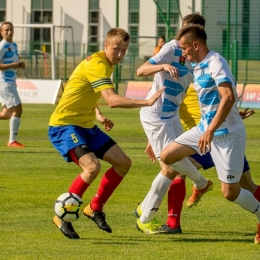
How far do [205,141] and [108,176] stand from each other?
4.92 feet

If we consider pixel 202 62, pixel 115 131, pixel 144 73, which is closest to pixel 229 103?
pixel 202 62

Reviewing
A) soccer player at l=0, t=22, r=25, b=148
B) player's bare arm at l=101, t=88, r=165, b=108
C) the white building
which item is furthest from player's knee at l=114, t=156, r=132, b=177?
the white building

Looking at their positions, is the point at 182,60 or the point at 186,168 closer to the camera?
the point at 186,168

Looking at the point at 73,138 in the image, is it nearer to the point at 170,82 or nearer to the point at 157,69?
the point at 157,69

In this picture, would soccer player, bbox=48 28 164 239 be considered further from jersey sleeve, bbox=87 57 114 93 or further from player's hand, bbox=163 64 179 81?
player's hand, bbox=163 64 179 81

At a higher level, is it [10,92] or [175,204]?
[10,92]

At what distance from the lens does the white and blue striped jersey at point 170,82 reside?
884 centimetres

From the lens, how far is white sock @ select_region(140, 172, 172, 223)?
8688 mm

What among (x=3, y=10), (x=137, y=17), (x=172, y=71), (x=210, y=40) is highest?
(x=3, y=10)

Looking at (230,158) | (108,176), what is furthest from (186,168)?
(230,158)

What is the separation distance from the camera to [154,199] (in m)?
8.72

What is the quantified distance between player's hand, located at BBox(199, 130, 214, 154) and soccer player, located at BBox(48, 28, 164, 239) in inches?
40.5

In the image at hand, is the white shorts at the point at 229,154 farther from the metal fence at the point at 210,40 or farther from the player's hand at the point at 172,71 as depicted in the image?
the metal fence at the point at 210,40

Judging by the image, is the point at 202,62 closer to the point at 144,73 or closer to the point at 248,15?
the point at 144,73
